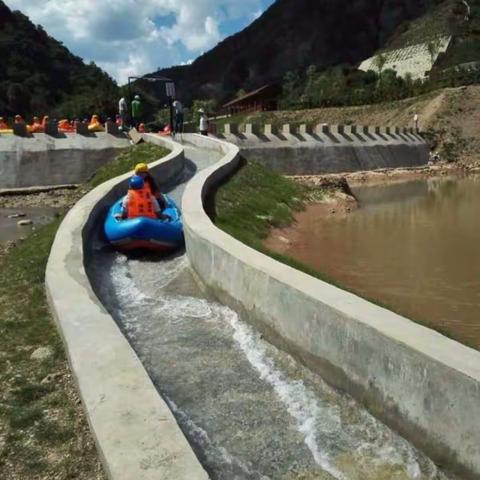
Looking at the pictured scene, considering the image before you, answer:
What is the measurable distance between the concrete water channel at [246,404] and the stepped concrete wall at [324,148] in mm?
27794

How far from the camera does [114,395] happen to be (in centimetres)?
538

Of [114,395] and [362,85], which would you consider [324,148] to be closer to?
[114,395]

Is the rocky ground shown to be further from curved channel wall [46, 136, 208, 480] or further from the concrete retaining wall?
curved channel wall [46, 136, 208, 480]

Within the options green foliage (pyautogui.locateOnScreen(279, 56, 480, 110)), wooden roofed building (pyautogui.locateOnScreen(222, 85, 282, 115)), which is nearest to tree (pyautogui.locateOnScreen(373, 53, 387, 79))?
green foliage (pyautogui.locateOnScreen(279, 56, 480, 110))

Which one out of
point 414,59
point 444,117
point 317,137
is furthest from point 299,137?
point 414,59

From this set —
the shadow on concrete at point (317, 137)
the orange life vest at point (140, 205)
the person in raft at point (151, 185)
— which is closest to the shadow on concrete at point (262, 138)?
the shadow on concrete at point (317, 137)

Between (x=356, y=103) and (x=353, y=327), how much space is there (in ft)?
220

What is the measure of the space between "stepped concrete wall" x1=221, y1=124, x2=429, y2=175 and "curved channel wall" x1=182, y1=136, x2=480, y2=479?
1116 inches

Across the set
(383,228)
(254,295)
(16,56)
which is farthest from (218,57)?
(254,295)

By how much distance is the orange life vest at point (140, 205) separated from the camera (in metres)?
12.5

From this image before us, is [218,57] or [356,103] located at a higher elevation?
[218,57]

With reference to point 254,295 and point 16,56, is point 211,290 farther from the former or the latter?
point 16,56

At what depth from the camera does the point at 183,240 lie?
12633mm

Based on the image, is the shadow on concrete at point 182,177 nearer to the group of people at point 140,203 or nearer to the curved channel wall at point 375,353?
the group of people at point 140,203
